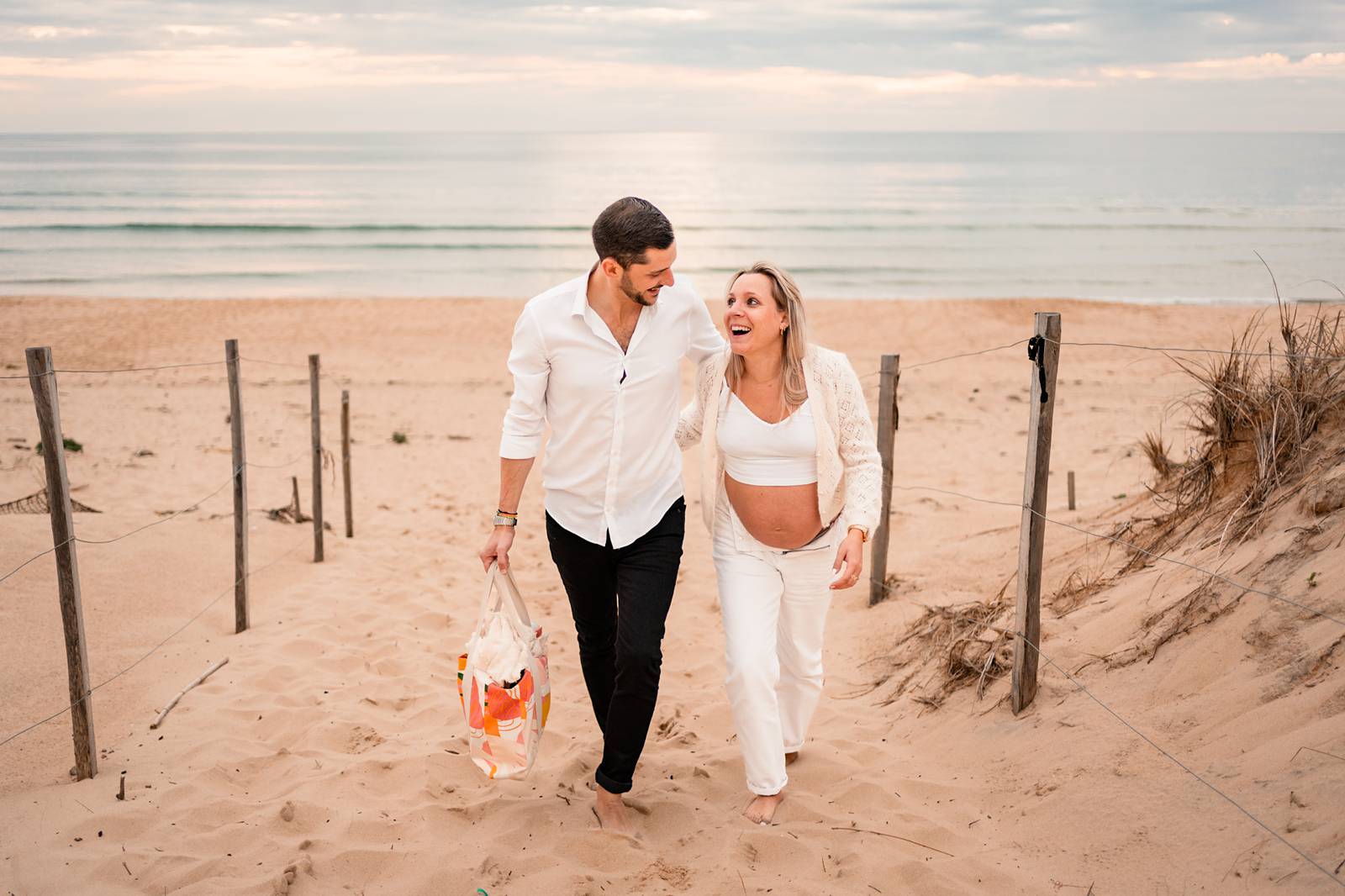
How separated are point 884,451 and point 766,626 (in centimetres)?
237

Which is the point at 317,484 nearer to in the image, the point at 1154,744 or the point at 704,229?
the point at 1154,744

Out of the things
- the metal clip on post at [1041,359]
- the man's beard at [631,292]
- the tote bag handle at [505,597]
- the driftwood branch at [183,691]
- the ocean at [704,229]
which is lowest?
the driftwood branch at [183,691]

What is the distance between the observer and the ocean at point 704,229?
25.0 meters

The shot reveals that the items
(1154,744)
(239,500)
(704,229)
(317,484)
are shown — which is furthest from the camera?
(704,229)

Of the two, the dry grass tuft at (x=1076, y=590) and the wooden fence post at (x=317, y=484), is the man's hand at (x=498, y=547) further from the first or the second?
the wooden fence post at (x=317, y=484)

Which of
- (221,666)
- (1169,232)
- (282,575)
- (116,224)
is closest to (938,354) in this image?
(282,575)

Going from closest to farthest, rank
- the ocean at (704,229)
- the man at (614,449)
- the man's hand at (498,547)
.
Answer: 1. the man at (614,449)
2. the man's hand at (498,547)
3. the ocean at (704,229)

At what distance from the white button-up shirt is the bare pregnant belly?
296mm

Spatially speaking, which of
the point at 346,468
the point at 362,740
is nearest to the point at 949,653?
the point at 362,740

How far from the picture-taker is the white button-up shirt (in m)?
3.04

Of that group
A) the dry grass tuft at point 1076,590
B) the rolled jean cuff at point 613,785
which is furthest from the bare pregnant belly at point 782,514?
the dry grass tuft at point 1076,590

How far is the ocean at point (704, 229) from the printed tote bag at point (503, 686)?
664 centimetres

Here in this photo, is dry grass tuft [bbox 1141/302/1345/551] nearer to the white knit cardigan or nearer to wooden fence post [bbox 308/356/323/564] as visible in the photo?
the white knit cardigan

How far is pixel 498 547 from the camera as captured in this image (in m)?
3.13
